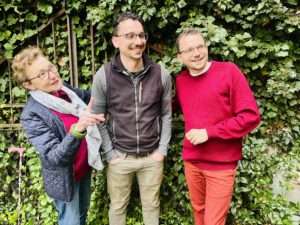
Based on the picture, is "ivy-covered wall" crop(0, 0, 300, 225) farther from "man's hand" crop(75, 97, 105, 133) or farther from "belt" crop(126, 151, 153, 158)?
"man's hand" crop(75, 97, 105, 133)

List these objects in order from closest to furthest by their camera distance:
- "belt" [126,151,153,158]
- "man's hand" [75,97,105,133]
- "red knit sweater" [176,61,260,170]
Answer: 1. "man's hand" [75,97,105,133]
2. "red knit sweater" [176,61,260,170]
3. "belt" [126,151,153,158]

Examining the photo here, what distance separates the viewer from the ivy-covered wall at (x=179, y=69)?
3256 millimetres

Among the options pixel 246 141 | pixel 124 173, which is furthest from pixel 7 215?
pixel 246 141

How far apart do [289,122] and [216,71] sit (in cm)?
175

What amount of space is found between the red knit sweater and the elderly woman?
836mm

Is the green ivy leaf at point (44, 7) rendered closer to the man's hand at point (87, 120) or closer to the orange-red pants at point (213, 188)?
the man's hand at point (87, 120)

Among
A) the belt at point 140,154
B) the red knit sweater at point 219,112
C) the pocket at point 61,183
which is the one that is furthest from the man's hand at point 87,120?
the red knit sweater at point 219,112

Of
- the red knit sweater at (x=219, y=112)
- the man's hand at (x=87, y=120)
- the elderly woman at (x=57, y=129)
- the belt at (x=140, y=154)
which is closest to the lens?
the man's hand at (x=87, y=120)

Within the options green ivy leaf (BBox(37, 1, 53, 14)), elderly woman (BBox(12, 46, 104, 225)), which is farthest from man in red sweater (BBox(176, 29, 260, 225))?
green ivy leaf (BBox(37, 1, 53, 14))

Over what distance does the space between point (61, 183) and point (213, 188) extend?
1.26m

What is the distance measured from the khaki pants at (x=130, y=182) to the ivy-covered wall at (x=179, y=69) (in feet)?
1.87

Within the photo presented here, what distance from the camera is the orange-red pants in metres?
2.61

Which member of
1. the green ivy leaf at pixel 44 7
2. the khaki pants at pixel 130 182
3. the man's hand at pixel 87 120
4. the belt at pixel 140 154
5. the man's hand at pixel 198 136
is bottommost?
the khaki pants at pixel 130 182

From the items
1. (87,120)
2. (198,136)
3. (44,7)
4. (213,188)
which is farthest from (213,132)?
(44,7)
